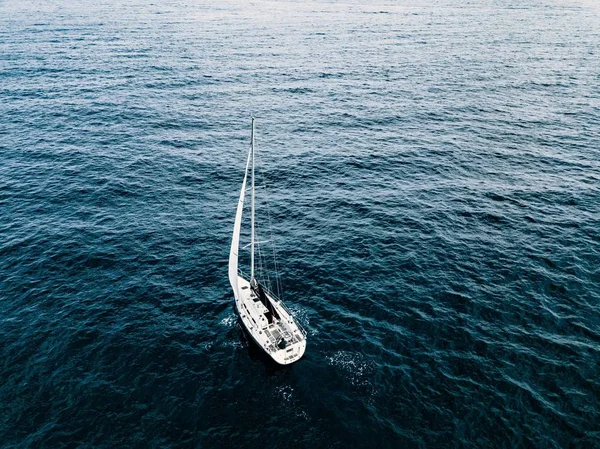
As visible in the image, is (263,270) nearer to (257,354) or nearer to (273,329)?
(273,329)

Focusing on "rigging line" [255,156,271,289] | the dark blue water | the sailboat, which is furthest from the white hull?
"rigging line" [255,156,271,289]

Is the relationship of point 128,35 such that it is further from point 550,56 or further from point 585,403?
point 585,403

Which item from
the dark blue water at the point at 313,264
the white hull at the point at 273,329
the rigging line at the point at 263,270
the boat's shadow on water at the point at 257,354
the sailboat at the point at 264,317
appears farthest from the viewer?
the rigging line at the point at 263,270

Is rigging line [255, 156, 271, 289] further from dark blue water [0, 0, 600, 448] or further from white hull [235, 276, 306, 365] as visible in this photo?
white hull [235, 276, 306, 365]

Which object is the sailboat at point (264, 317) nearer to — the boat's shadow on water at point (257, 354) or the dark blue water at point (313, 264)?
the boat's shadow on water at point (257, 354)

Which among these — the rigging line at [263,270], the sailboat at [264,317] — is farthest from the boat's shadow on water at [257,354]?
the rigging line at [263,270]

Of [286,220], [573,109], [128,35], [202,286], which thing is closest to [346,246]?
[286,220]

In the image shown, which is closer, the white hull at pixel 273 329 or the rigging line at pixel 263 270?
the white hull at pixel 273 329
